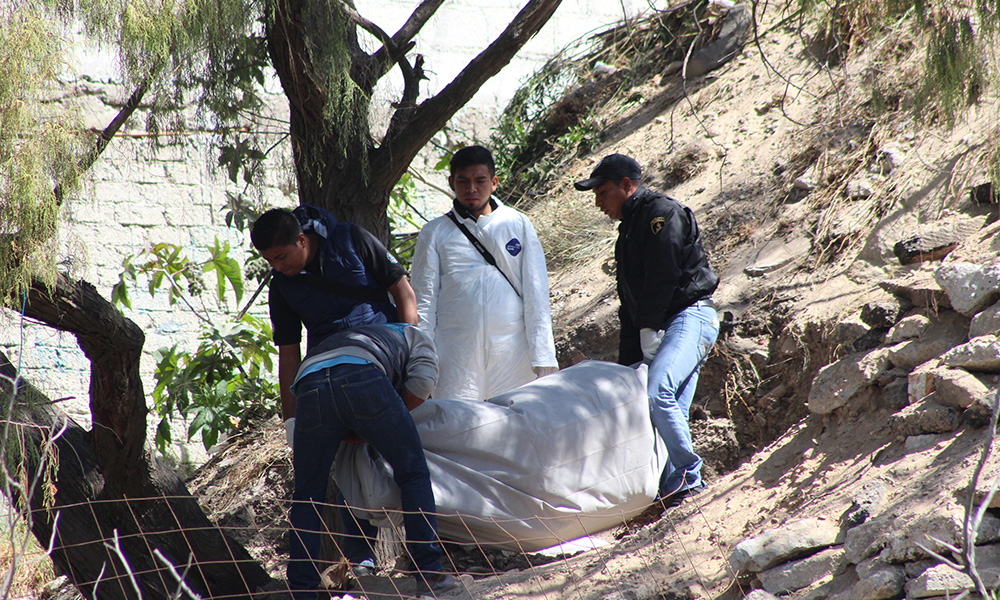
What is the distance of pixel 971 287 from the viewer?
3.22m

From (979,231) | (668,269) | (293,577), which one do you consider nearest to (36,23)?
(293,577)

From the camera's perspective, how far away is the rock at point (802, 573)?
251 cm

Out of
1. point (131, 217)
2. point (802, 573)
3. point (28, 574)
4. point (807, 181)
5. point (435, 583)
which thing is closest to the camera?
point (802, 573)

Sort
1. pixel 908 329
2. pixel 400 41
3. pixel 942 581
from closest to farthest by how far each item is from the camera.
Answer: pixel 942 581 → pixel 908 329 → pixel 400 41

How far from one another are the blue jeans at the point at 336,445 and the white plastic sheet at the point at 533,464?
141mm

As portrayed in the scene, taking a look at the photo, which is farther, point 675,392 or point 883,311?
point 883,311

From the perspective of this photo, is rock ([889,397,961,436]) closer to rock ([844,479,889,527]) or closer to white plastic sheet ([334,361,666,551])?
rock ([844,479,889,527])

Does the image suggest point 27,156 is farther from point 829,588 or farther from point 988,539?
point 988,539

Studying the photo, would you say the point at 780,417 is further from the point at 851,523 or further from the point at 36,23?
the point at 36,23

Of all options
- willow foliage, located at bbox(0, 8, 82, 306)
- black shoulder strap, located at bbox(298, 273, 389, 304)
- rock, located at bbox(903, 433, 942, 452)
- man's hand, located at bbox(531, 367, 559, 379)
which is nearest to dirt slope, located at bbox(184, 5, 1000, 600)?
rock, located at bbox(903, 433, 942, 452)

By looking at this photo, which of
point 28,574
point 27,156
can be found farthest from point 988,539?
point 28,574

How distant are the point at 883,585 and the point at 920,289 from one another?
1.63 metres

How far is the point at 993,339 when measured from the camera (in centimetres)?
293

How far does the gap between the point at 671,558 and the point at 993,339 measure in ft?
4.25
